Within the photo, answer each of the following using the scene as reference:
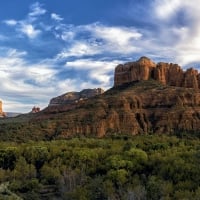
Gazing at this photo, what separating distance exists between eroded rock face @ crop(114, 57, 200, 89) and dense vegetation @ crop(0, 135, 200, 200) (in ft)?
261

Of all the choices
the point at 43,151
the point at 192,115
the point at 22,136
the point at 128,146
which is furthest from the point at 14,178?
the point at 192,115

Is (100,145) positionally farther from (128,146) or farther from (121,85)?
(121,85)

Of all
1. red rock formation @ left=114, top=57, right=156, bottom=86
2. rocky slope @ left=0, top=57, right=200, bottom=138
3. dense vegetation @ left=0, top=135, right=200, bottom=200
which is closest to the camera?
dense vegetation @ left=0, top=135, right=200, bottom=200

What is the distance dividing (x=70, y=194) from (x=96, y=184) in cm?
357

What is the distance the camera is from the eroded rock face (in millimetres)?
153000

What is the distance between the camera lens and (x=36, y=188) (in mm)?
54031

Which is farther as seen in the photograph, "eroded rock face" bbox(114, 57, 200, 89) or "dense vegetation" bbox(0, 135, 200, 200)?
"eroded rock face" bbox(114, 57, 200, 89)

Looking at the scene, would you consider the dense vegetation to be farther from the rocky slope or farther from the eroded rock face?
the eroded rock face

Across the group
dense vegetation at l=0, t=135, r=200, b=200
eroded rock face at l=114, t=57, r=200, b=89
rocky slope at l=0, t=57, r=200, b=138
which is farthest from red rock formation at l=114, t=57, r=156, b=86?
dense vegetation at l=0, t=135, r=200, b=200

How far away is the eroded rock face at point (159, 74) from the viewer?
153m

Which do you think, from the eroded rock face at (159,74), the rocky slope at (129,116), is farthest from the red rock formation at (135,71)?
the rocky slope at (129,116)

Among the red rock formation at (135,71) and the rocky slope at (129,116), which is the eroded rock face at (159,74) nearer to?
the red rock formation at (135,71)

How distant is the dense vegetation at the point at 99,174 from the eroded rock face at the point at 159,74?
79.6 m

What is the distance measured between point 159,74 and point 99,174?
101 meters
